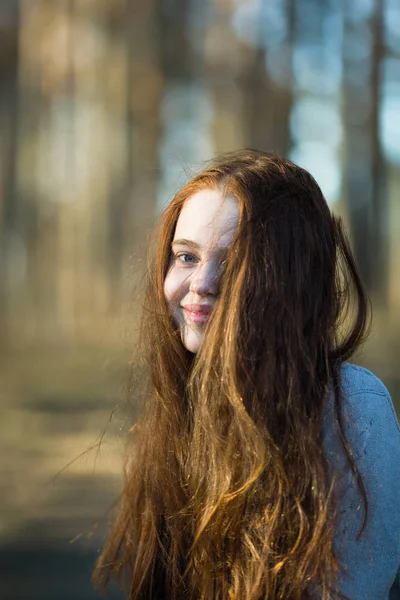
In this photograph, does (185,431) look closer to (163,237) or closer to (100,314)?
(163,237)

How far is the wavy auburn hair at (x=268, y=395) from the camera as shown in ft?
4.43

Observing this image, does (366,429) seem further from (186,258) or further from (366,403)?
(186,258)

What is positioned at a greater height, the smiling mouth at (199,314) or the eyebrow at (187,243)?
the eyebrow at (187,243)

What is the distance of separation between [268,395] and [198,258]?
1.06 feet

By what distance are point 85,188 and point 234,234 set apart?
7266 millimetres

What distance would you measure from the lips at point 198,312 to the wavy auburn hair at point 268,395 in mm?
47

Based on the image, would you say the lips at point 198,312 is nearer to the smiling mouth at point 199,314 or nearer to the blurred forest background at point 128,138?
the smiling mouth at point 199,314

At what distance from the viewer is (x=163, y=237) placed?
167 cm

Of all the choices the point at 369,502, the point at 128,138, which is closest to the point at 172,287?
the point at 369,502

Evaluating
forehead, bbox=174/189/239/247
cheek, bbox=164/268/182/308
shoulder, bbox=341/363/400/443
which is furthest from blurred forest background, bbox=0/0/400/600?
shoulder, bbox=341/363/400/443

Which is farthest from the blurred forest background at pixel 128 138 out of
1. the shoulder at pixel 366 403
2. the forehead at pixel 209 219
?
the shoulder at pixel 366 403

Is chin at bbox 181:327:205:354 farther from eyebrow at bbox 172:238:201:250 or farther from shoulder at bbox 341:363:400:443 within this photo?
shoulder at bbox 341:363:400:443

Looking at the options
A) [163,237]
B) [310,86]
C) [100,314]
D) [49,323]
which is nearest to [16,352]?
[49,323]

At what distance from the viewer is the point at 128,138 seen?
8.41 metres
